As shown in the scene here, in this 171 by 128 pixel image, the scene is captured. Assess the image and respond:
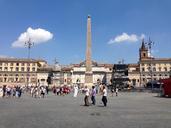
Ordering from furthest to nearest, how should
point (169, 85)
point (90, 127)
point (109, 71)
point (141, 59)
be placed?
point (109, 71), point (141, 59), point (169, 85), point (90, 127)

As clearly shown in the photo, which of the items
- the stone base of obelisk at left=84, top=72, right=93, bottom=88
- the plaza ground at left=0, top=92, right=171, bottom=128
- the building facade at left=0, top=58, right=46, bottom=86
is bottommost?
the plaza ground at left=0, top=92, right=171, bottom=128

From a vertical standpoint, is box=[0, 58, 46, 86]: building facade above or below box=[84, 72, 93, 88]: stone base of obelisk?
above

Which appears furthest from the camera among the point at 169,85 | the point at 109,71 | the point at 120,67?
the point at 109,71

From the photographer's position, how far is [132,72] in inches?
5349

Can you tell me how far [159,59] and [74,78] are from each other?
34608 mm

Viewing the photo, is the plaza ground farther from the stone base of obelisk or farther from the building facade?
the building facade

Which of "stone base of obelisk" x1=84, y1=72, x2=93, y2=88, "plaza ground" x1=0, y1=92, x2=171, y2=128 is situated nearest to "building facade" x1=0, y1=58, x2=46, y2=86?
"stone base of obelisk" x1=84, y1=72, x2=93, y2=88

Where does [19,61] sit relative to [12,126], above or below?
above

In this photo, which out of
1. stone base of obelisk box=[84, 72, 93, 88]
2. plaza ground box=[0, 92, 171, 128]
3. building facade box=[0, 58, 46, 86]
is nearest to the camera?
plaza ground box=[0, 92, 171, 128]

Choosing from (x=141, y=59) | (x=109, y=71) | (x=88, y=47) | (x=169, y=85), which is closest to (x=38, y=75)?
(x=109, y=71)

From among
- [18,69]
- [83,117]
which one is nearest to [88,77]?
[83,117]

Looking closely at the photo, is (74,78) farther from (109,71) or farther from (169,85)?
(169,85)

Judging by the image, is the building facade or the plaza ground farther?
the building facade

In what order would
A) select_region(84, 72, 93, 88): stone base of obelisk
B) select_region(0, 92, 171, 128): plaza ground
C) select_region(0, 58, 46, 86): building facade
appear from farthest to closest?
select_region(0, 58, 46, 86): building facade
select_region(84, 72, 93, 88): stone base of obelisk
select_region(0, 92, 171, 128): plaza ground
